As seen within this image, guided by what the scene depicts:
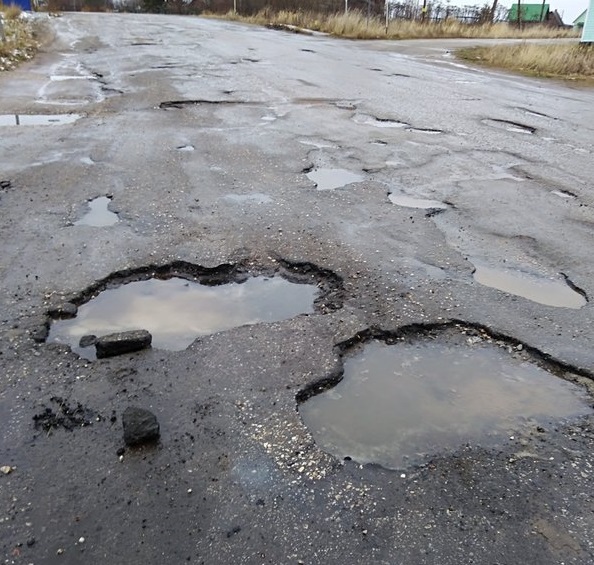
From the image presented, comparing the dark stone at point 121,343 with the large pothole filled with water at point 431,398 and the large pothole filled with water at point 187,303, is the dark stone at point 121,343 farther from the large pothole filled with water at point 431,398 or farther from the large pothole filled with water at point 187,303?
the large pothole filled with water at point 431,398

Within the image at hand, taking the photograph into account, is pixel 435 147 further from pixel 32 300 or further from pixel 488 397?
pixel 32 300

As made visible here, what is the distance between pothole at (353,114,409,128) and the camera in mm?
7404

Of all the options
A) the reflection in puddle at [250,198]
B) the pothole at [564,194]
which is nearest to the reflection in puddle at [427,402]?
the reflection in puddle at [250,198]

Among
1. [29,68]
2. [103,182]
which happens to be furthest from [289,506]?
[29,68]

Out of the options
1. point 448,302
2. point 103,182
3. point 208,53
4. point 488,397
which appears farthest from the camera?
point 208,53

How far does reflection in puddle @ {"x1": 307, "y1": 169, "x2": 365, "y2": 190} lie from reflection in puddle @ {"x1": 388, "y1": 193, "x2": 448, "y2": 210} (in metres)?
0.53

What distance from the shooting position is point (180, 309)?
3.20 metres

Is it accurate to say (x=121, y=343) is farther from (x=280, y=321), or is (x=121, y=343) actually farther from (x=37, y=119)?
(x=37, y=119)

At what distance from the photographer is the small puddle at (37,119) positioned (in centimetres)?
702

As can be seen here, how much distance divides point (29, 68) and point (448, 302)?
1169 cm

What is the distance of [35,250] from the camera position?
3672mm

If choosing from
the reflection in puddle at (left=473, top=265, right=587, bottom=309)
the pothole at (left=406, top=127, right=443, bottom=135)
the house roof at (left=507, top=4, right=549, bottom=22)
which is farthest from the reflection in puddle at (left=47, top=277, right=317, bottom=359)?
the house roof at (left=507, top=4, right=549, bottom=22)

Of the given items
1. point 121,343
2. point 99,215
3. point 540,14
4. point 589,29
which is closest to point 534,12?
point 540,14

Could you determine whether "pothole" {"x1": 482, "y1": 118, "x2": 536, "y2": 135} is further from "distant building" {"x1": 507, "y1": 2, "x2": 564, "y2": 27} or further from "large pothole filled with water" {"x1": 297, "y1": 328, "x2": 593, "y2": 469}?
"distant building" {"x1": 507, "y1": 2, "x2": 564, "y2": 27}
